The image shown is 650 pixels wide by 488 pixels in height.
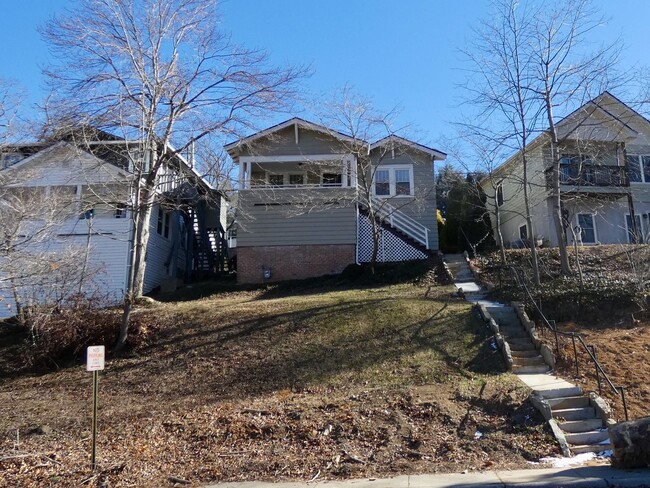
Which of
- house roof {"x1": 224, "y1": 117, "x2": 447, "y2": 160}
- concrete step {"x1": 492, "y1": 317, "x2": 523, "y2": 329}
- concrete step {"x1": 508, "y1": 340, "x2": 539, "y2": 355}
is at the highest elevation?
house roof {"x1": 224, "y1": 117, "x2": 447, "y2": 160}

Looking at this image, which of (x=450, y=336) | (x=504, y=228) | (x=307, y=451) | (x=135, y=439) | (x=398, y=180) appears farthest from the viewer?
(x=504, y=228)

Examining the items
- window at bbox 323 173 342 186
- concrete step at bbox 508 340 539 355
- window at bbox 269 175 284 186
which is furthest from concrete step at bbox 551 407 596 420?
window at bbox 269 175 284 186

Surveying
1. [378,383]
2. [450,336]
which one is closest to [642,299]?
[450,336]

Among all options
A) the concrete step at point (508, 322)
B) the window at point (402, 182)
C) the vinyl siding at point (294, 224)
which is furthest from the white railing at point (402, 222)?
the concrete step at point (508, 322)

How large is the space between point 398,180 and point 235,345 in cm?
1257

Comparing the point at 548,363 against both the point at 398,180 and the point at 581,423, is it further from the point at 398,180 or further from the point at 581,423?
the point at 398,180

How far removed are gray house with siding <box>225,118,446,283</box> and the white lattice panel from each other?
1.6 inches

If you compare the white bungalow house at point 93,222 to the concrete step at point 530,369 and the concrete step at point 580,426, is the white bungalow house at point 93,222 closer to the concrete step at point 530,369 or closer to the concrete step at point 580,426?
the concrete step at point 530,369

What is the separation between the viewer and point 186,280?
28.0m

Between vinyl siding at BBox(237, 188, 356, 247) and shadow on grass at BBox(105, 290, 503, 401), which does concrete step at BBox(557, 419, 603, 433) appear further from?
vinyl siding at BBox(237, 188, 356, 247)

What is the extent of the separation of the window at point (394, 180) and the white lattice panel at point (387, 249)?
73.6 inches

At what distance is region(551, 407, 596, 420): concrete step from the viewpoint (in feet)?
31.9

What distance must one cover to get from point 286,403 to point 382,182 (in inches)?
577

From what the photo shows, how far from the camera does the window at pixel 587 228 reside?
25.7 metres
